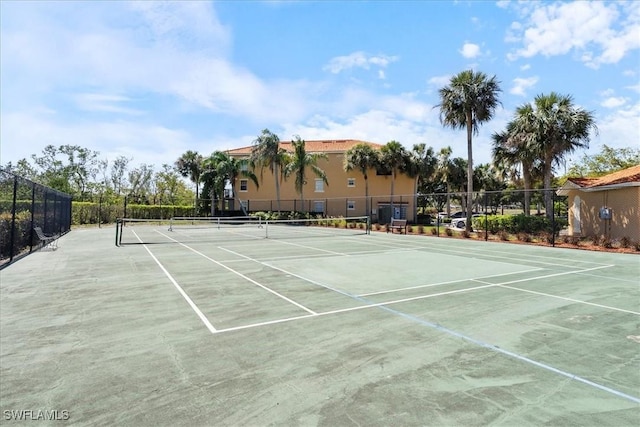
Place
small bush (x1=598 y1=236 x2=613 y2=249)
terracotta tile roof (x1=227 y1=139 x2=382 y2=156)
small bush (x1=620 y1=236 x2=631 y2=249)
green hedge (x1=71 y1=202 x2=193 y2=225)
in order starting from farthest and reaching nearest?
terracotta tile roof (x1=227 y1=139 x2=382 y2=156) < green hedge (x1=71 y1=202 x2=193 y2=225) < small bush (x1=598 y1=236 x2=613 y2=249) < small bush (x1=620 y1=236 x2=631 y2=249)

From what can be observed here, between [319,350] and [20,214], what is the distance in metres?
13.1

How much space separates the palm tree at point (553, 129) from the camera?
22.5m

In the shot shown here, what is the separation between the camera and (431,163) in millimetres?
42406

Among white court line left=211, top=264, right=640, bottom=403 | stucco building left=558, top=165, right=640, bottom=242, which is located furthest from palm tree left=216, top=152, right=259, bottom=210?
white court line left=211, top=264, right=640, bottom=403

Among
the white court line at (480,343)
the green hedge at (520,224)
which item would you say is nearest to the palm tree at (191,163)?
the green hedge at (520,224)

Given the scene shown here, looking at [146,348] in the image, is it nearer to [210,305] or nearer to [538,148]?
[210,305]

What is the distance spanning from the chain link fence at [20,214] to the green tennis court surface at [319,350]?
2.38 meters

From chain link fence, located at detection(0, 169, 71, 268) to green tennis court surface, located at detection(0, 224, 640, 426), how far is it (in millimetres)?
2377

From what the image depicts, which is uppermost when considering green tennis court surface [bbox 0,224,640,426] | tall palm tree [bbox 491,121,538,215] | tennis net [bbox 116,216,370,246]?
tall palm tree [bbox 491,121,538,215]

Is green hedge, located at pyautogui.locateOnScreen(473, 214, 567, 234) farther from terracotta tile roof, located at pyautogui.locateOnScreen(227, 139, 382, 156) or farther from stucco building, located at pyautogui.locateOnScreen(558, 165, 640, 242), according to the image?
terracotta tile roof, located at pyautogui.locateOnScreen(227, 139, 382, 156)

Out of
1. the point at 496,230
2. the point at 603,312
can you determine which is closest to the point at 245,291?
the point at 603,312

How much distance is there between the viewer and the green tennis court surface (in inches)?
123

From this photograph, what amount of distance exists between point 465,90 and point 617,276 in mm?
19435

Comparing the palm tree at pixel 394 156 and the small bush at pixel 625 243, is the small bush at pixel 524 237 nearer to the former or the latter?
the small bush at pixel 625 243
